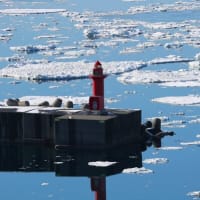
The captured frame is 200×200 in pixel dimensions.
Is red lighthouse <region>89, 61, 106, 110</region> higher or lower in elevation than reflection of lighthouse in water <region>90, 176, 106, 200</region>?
higher

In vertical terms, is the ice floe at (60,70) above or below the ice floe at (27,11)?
below

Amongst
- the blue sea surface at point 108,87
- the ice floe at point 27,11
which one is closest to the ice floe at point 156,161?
the blue sea surface at point 108,87

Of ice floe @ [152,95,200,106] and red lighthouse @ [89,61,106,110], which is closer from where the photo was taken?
red lighthouse @ [89,61,106,110]

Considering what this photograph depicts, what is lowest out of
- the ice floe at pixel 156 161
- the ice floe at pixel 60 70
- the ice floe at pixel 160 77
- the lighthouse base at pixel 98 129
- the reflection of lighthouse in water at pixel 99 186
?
the reflection of lighthouse in water at pixel 99 186

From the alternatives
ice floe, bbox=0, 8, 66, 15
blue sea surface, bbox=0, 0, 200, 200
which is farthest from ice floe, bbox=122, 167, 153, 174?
ice floe, bbox=0, 8, 66, 15

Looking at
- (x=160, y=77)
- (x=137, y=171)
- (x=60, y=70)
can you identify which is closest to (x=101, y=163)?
(x=137, y=171)

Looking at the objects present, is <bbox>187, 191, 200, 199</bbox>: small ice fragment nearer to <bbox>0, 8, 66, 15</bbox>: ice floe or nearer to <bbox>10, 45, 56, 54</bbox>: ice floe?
<bbox>10, 45, 56, 54</bbox>: ice floe

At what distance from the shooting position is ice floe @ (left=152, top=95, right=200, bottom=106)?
26000mm

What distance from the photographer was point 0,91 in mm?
28562

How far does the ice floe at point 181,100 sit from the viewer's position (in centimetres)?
2600

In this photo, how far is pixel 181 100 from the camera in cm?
2633

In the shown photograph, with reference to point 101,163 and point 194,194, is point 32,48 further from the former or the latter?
point 194,194

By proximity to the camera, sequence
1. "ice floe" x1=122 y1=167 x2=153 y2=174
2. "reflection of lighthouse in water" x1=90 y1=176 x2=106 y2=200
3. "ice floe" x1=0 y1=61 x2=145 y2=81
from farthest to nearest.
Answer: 1. "ice floe" x1=0 y1=61 x2=145 y2=81
2. "ice floe" x1=122 y1=167 x2=153 y2=174
3. "reflection of lighthouse in water" x1=90 y1=176 x2=106 y2=200

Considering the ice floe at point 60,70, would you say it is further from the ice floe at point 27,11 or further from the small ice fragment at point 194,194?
the ice floe at point 27,11
